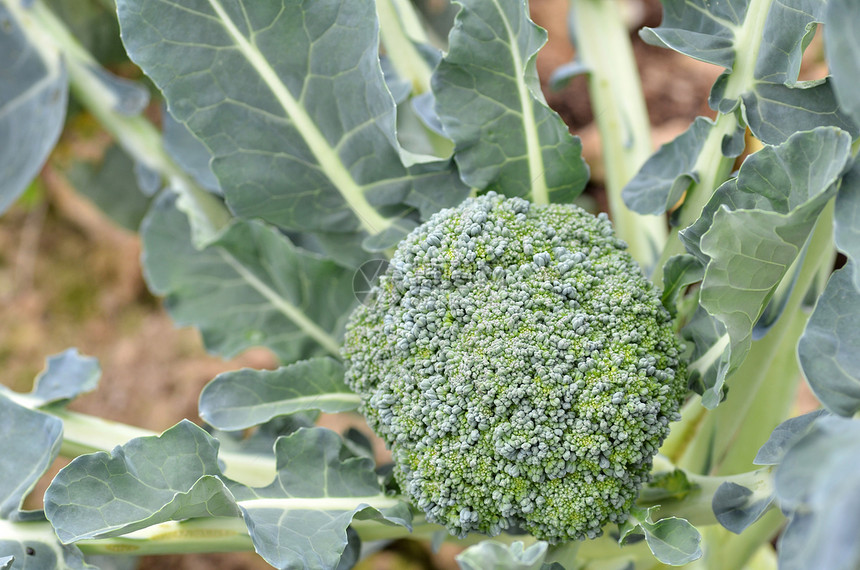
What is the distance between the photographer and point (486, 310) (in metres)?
0.72

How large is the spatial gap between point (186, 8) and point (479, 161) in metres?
0.38

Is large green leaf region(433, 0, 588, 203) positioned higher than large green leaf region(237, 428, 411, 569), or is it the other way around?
large green leaf region(433, 0, 588, 203)

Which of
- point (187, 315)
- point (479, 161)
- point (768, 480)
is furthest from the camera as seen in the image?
point (187, 315)

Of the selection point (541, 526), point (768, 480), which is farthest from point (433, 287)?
point (768, 480)

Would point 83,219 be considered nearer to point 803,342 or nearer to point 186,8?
point 186,8

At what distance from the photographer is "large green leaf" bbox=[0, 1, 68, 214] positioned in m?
1.12

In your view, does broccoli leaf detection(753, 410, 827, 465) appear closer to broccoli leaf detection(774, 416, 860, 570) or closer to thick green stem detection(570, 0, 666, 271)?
broccoli leaf detection(774, 416, 860, 570)

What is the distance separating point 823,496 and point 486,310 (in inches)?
14.5

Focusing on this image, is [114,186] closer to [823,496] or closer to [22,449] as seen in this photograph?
[22,449]

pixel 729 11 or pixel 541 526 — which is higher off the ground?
pixel 729 11

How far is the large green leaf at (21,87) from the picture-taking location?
3.69 ft

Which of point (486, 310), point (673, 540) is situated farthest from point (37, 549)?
point (673, 540)

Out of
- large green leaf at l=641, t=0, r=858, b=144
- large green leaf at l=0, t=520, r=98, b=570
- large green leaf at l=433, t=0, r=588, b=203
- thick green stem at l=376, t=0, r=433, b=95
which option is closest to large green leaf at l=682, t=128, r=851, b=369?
large green leaf at l=641, t=0, r=858, b=144

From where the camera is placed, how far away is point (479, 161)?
816 millimetres
